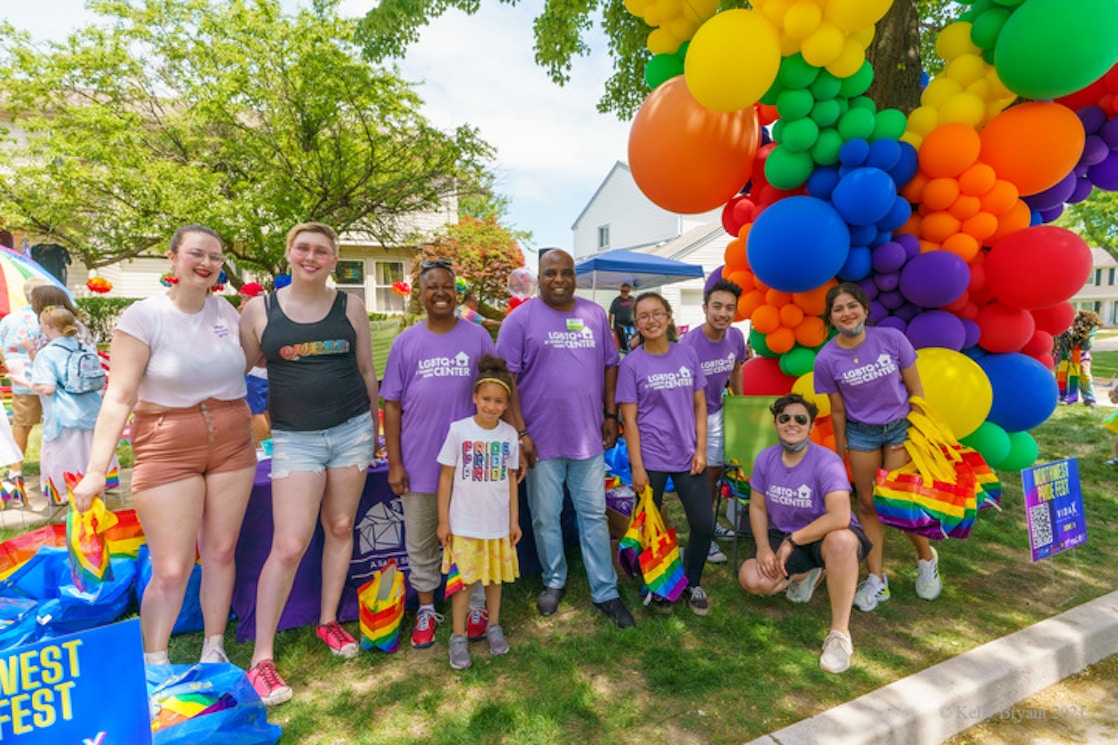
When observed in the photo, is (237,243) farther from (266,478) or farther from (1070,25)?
(1070,25)

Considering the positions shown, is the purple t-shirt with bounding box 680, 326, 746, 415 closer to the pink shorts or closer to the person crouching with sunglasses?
the person crouching with sunglasses

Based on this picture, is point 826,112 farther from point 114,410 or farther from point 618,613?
point 114,410

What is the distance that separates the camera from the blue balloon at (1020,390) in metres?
3.64

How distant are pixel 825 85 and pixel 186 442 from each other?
3.66m

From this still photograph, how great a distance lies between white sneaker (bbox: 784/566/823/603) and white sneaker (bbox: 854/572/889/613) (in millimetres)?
210

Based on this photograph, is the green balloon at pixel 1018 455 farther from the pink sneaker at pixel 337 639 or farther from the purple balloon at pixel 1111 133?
the pink sneaker at pixel 337 639

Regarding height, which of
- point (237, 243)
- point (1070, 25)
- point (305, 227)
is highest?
point (237, 243)

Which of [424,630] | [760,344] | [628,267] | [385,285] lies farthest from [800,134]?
[385,285]

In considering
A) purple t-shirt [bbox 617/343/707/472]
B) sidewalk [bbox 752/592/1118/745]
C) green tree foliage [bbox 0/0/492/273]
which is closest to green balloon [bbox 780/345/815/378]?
purple t-shirt [bbox 617/343/707/472]

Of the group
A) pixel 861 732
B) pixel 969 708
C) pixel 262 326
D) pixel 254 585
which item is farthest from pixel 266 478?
pixel 969 708

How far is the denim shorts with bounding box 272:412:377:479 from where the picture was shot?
8.64ft

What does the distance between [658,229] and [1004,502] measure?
20.7 m

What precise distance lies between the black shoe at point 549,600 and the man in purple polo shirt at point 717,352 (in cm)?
119

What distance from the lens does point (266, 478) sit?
317 cm
